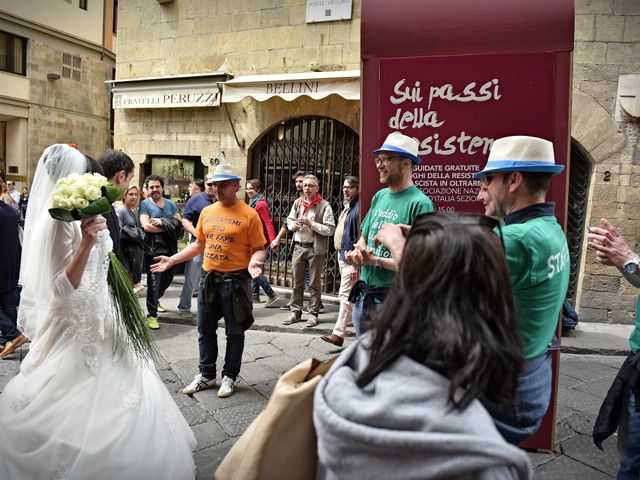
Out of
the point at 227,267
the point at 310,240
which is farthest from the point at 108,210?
the point at 310,240

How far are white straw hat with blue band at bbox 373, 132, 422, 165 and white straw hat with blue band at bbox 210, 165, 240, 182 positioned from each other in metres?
1.35

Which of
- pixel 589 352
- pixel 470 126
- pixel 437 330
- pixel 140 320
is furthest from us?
pixel 589 352

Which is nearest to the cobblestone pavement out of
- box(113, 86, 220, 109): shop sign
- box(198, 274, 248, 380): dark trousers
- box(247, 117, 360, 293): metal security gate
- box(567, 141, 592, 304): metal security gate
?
box(198, 274, 248, 380): dark trousers

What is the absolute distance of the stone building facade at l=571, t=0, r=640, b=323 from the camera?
21.9ft

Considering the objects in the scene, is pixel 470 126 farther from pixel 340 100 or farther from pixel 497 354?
pixel 340 100

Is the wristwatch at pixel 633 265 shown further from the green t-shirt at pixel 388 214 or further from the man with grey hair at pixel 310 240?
the man with grey hair at pixel 310 240

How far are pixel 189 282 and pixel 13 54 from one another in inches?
656

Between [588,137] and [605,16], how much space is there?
5.19 ft

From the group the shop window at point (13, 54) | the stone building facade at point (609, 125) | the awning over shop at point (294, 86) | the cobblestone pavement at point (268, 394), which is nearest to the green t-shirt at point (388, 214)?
the cobblestone pavement at point (268, 394)

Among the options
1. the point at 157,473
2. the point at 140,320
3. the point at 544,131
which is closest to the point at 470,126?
the point at 544,131

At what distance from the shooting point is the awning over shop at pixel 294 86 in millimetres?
7348

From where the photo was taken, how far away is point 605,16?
21.9ft

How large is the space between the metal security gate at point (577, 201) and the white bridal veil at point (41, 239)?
21.3 ft

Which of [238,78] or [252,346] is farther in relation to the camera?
[238,78]
